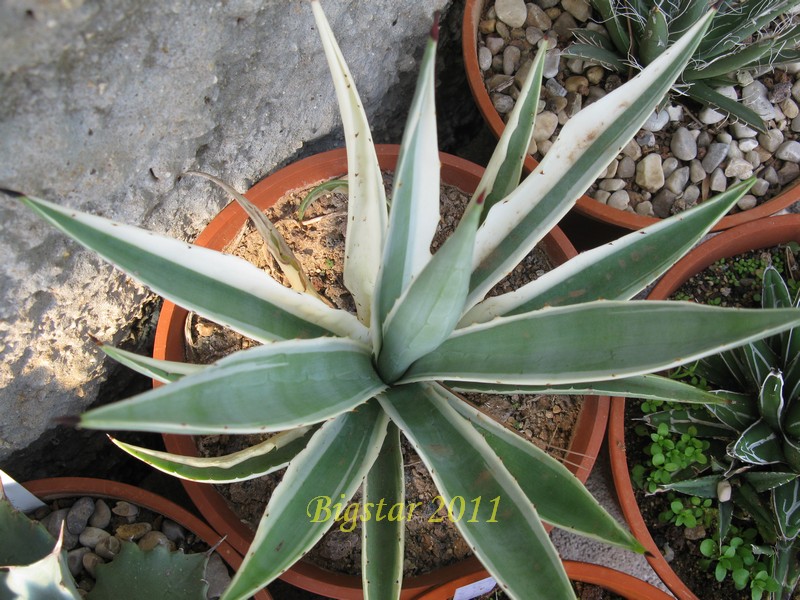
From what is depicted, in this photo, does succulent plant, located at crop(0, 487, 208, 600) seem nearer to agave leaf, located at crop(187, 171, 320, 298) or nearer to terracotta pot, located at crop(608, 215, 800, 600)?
agave leaf, located at crop(187, 171, 320, 298)

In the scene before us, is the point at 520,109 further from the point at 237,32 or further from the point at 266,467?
the point at 266,467

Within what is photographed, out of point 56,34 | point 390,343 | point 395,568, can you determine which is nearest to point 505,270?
point 390,343

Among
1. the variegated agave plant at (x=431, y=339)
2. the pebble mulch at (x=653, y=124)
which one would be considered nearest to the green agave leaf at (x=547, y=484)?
the variegated agave plant at (x=431, y=339)

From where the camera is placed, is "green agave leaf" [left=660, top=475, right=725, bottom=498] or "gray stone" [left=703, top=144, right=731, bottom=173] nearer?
"green agave leaf" [left=660, top=475, right=725, bottom=498]

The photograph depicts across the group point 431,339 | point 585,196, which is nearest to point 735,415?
point 585,196

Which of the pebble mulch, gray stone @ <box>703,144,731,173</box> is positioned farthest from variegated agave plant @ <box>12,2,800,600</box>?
gray stone @ <box>703,144,731,173</box>

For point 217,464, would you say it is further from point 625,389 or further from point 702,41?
point 702,41

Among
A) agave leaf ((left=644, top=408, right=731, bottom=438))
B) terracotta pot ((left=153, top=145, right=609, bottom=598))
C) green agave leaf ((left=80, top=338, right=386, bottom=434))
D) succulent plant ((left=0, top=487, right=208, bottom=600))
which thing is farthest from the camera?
agave leaf ((left=644, top=408, right=731, bottom=438))
